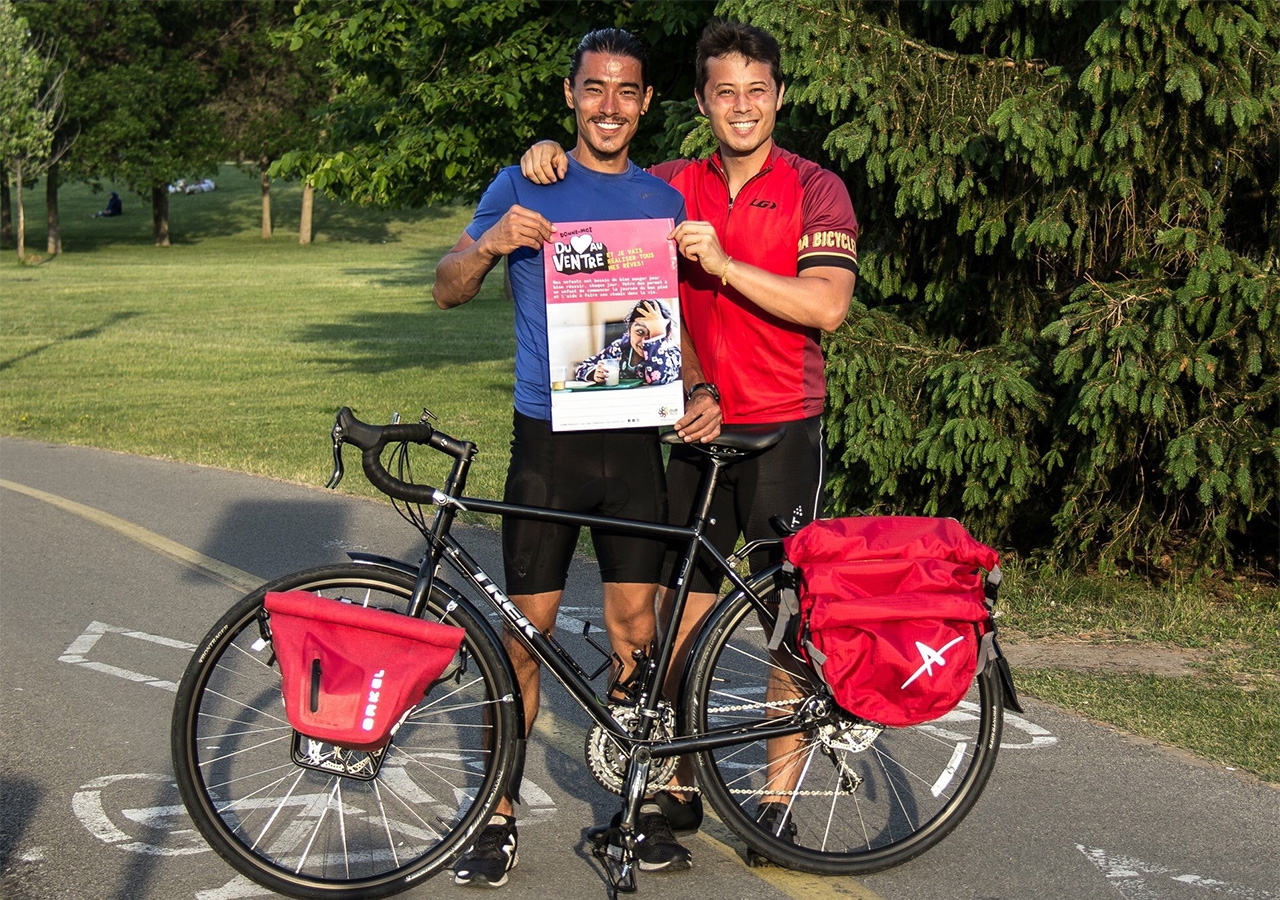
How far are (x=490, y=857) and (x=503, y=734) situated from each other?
0.41 metres

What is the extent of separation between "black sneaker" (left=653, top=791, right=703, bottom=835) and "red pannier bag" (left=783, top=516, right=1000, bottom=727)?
29.8 inches

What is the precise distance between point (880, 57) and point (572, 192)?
14.4 feet

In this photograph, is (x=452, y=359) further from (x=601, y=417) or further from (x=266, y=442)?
(x=601, y=417)

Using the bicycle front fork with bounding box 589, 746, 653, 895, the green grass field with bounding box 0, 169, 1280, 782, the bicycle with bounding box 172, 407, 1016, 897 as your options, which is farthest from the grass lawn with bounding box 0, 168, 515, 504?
the bicycle front fork with bounding box 589, 746, 653, 895

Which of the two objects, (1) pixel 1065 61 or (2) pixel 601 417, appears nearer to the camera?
(2) pixel 601 417

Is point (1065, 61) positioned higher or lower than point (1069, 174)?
higher

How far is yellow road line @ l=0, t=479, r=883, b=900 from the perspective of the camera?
4.24 meters

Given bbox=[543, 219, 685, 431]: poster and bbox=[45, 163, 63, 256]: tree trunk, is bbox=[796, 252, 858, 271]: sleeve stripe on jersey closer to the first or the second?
bbox=[543, 219, 685, 431]: poster

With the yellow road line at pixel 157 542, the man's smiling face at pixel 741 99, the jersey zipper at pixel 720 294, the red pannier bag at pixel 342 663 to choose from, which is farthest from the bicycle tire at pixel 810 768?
the yellow road line at pixel 157 542

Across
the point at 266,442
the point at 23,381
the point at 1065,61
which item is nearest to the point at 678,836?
the point at 1065,61

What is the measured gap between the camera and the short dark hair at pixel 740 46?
4.19m

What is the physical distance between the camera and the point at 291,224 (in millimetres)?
68875

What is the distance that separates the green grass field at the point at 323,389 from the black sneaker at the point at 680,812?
201 centimetres

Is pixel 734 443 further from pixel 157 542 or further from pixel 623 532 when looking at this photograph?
pixel 157 542
